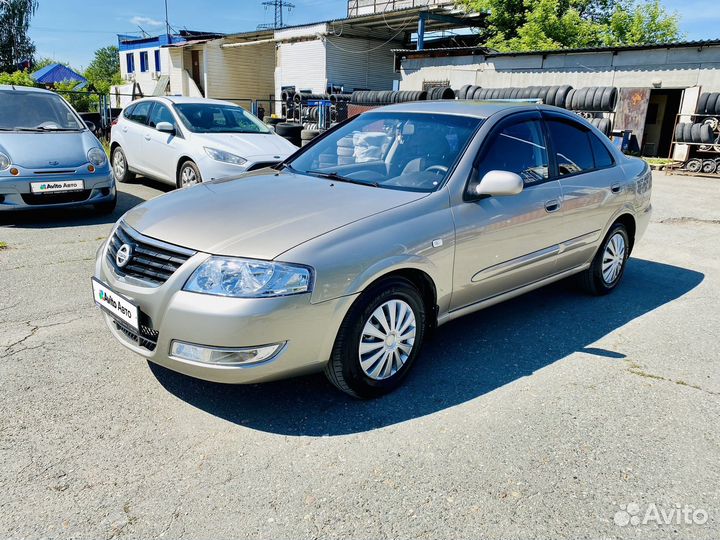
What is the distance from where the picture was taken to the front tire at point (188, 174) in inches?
318

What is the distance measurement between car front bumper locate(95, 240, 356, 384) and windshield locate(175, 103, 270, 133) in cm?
621

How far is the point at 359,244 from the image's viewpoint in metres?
2.97

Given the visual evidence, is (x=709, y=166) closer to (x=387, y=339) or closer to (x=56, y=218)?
(x=387, y=339)

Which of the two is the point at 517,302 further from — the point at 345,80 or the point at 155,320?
the point at 345,80

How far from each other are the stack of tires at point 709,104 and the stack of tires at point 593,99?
230 cm

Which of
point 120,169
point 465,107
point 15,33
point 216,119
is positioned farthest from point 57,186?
point 15,33

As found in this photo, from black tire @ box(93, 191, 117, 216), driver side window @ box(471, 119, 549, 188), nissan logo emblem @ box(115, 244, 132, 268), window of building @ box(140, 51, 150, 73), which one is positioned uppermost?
window of building @ box(140, 51, 150, 73)

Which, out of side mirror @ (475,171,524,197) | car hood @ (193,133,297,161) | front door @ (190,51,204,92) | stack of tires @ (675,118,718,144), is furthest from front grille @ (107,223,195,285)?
front door @ (190,51,204,92)

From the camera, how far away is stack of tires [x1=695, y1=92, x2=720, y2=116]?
15797 mm

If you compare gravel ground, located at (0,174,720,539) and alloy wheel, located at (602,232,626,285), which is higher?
alloy wheel, located at (602,232,626,285)

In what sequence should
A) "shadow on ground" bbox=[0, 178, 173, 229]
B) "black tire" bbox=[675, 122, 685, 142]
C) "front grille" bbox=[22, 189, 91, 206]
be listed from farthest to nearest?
"black tire" bbox=[675, 122, 685, 142], "shadow on ground" bbox=[0, 178, 173, 229], "front grille" bbox=[22, 189, 91, 206]

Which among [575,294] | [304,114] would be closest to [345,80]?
[304,114]

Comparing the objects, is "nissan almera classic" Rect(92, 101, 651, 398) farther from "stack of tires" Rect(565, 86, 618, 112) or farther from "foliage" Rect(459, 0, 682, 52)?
"foliage" Rect(459, 0, 682, 52)

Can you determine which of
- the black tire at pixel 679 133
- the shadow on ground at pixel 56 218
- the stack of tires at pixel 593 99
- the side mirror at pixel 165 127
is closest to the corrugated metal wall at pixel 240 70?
the stack of tires at pixel 593 99
